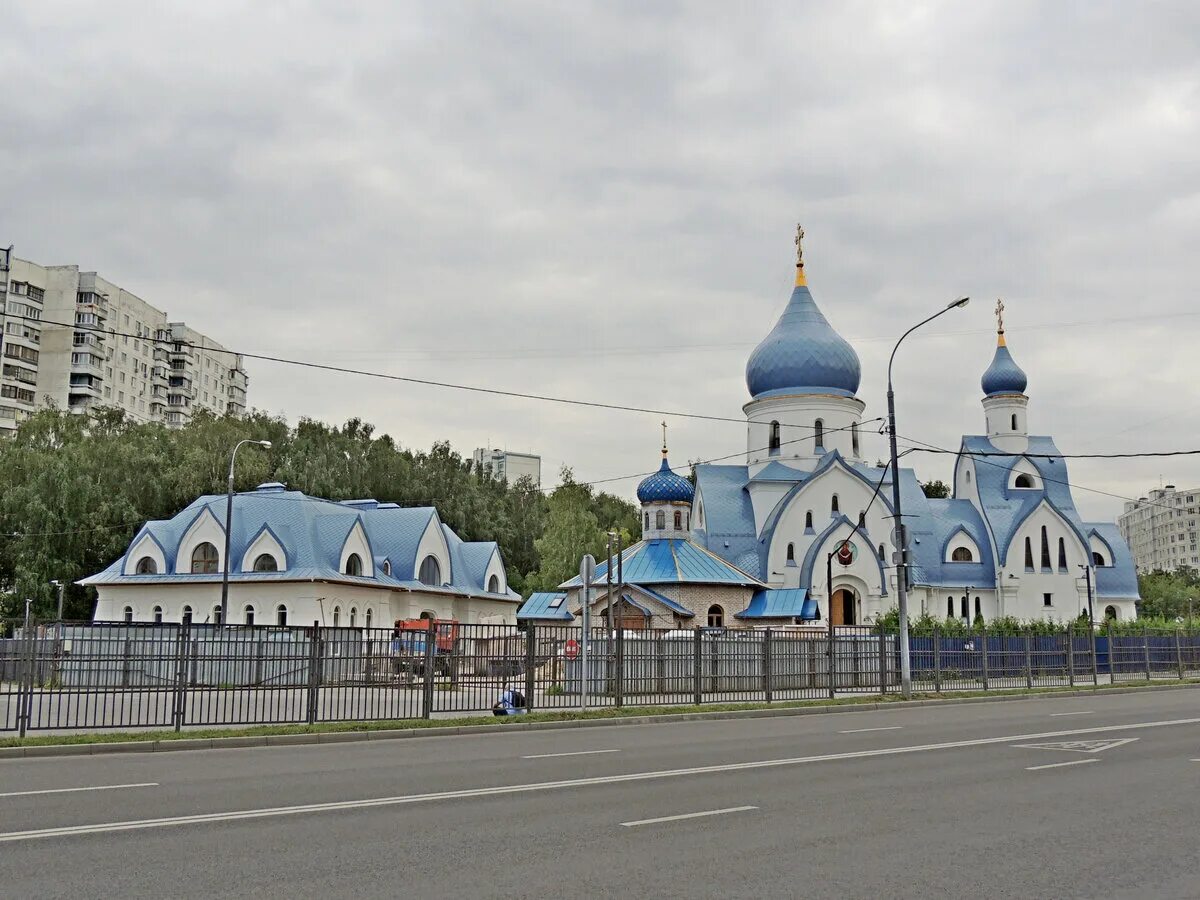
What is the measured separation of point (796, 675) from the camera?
2544 centimetres

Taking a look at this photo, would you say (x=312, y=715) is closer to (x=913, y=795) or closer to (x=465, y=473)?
(x=913, y=795)

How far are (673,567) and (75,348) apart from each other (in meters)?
51.1

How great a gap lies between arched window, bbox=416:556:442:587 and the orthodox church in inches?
192

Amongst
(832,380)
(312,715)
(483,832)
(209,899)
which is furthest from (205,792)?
(832,380)

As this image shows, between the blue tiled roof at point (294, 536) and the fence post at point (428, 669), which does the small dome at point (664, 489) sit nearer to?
the blue tiled roof at point (294, 536)

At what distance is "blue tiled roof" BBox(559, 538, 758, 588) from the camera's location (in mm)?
44562

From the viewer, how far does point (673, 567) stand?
44844mm

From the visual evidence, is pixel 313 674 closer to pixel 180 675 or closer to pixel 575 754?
pixel 180 675

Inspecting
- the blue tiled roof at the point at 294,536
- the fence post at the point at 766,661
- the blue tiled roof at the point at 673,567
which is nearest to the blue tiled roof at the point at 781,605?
the blue tiled roof at the point at 673,567

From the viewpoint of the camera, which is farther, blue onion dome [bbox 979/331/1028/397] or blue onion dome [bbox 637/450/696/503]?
blue onion dome [bbox 979/331/1028/397]

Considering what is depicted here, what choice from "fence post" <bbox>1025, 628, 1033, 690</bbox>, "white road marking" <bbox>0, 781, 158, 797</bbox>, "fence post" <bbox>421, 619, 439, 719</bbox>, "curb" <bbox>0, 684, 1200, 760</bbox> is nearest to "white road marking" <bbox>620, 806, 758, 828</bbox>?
"white road marking" <bbox>0, 781, 158, 797</bbox>

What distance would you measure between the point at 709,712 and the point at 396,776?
1071 centimetres

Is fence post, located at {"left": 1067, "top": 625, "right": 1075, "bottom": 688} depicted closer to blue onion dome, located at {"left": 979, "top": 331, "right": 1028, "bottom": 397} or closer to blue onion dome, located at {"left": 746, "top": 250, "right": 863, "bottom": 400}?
blue onion dome, located at {"left": 746, "top": 250, "right": 863, "bottom": 400}

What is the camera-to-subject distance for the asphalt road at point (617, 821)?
652 centimetres
